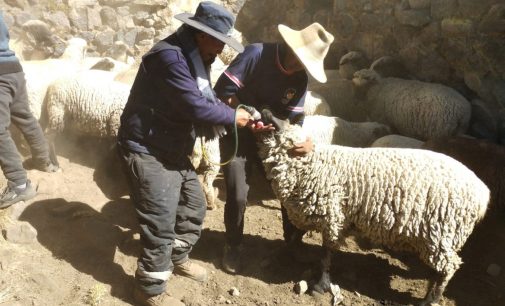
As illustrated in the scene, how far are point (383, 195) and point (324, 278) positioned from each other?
910 mm

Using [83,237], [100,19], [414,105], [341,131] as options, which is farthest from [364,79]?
[100,19]

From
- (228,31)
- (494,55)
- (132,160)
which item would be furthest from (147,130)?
(494,55)

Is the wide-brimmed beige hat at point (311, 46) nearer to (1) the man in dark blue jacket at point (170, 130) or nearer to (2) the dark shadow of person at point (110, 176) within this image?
(1) the man in dark blue jacket at point (170, 130)

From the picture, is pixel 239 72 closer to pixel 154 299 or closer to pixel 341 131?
pixel 154 299

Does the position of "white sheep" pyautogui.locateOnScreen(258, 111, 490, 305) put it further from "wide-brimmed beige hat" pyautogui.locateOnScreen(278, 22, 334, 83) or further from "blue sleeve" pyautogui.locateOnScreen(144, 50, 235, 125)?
"blue sleeve" pyautogui.locateOnScreen(144, 50, 235, 125)

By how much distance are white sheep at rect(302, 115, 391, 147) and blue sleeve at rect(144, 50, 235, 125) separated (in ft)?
9.25

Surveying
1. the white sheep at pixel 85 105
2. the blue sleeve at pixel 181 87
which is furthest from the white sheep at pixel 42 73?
the blue sleeve at pixel 181 87

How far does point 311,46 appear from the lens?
11.9 ft

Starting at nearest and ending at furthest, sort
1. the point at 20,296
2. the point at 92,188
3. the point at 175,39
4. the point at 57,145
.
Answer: the point at 175,39, the point at 20,296, the point at 92,188, the point at 57,145

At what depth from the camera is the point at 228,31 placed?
300 centimetres

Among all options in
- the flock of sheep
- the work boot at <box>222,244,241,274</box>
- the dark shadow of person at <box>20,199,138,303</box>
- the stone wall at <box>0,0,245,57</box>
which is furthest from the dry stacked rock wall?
the dark shadow of person at <box>20,199,138,303</box>

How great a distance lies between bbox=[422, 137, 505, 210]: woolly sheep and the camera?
434cm

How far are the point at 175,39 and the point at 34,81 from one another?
3579mm

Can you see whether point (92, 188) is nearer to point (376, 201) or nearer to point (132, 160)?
point (132, 160)
